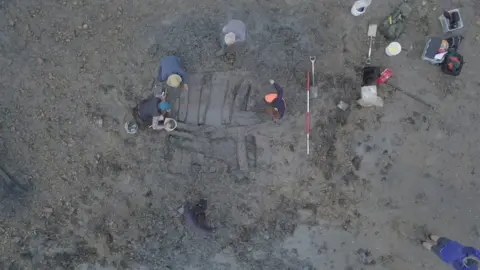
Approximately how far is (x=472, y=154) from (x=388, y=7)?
3.14 meters

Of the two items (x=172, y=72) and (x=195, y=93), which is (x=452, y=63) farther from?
(x=172, y=72)

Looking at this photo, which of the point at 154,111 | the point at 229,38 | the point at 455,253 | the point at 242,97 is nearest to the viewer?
the point at 455,253

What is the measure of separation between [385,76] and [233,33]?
2.85 meters

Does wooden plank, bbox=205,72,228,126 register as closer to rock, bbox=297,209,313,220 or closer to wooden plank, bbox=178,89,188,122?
wooden plank, bbox=178,89,188,122

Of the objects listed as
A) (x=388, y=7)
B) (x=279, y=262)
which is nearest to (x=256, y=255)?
Result: (x=279, y=262)

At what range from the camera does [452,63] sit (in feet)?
27.0

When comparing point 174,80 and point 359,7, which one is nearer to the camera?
point 174,80

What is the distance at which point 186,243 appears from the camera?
27.9 feet

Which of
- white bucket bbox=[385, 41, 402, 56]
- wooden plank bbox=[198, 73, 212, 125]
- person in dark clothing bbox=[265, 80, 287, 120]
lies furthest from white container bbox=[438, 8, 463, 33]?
wooden plank bbox=[198, 73, 212, 125]

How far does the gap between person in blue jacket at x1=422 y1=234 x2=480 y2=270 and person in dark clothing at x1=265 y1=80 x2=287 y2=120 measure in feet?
11.9

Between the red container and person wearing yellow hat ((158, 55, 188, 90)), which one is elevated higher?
the red container

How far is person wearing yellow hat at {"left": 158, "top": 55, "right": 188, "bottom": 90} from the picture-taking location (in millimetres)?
8000

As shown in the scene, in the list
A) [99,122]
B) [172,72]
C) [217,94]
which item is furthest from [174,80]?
[99,122]

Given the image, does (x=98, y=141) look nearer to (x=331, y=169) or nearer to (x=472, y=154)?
(x=331, y=169)
